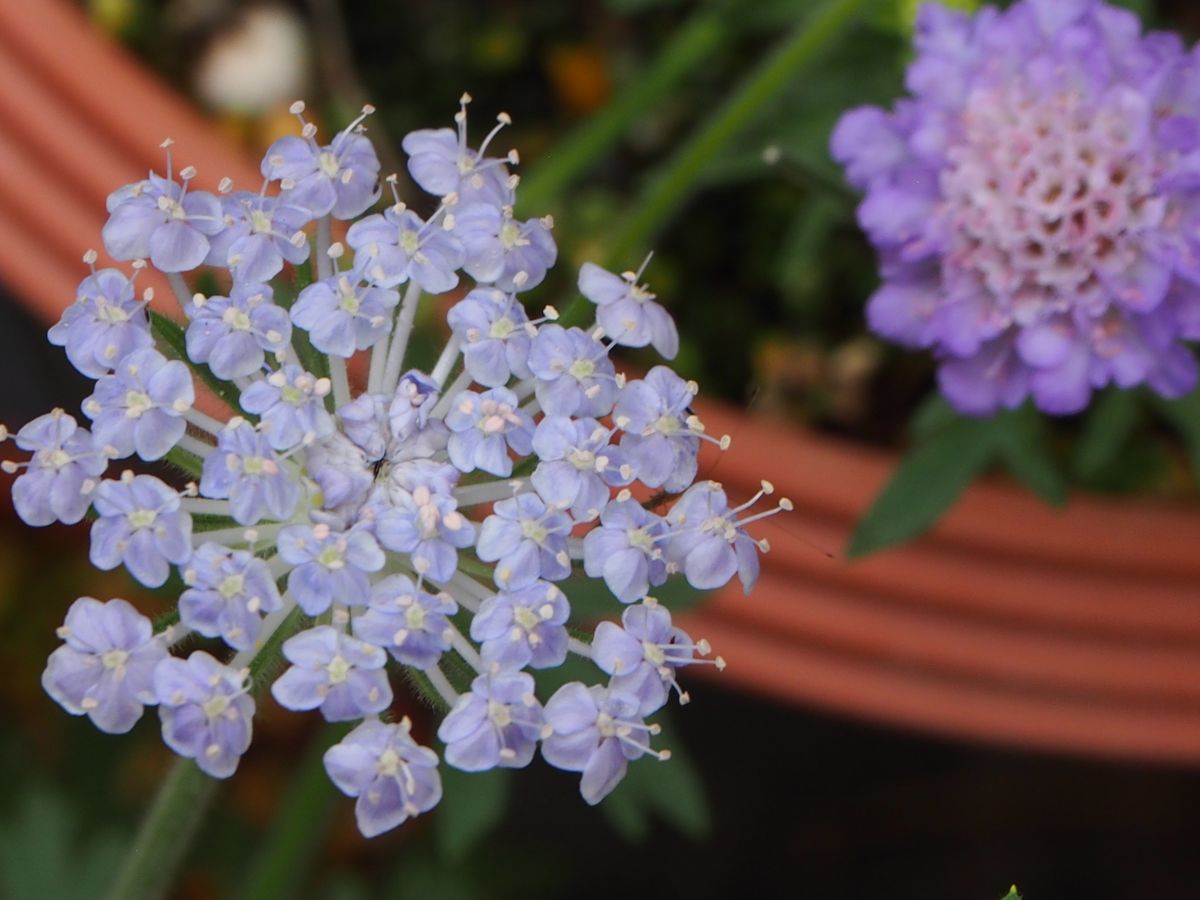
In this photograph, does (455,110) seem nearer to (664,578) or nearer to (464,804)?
(464,804)

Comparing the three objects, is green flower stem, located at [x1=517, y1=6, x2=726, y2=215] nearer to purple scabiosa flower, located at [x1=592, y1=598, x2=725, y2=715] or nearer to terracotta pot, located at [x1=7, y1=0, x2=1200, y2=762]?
terracotta pot, located at [x1=7, y1=0, x2=1200, y2=762]

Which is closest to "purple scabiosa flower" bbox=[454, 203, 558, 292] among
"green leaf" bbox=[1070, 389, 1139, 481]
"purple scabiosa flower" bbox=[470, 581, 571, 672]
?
"purple scabiosa flower" bbox=[470, 581, 571, 672]

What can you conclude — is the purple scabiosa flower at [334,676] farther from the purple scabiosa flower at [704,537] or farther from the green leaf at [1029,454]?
the green leaf at [1029,454]

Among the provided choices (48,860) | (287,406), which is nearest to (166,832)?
(287,406)

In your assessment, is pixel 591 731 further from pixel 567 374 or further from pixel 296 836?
pixel 296 836

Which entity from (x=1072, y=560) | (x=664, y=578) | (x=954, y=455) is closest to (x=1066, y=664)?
(x=1072, y=560)

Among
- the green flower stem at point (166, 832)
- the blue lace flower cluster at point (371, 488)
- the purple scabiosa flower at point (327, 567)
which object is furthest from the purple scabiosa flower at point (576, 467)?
the green flower stem at point (166, 832)
